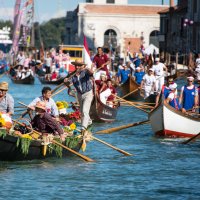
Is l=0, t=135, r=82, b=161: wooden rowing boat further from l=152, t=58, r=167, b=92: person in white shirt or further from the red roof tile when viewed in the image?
the red roof tile

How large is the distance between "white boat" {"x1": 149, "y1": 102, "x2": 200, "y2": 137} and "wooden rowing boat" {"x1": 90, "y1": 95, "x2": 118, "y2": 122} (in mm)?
3719

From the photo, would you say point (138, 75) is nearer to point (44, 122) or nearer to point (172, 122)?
point (172, 122)

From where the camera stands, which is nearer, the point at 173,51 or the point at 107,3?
the point at 173,51

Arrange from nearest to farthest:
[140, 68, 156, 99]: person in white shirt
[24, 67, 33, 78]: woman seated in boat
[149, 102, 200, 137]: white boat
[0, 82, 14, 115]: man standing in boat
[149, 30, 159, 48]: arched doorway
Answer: [0, 82, 14, 115]: man standing in boat → [149, 102, 200, 137]: white boat → [140, 68, 156, 99]: person in white shirt → [24, 67, 33, 78]: woman seated in boat → [149, 30, 159, 48]: arched doorway

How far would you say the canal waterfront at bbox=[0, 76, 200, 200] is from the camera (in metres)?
15.6

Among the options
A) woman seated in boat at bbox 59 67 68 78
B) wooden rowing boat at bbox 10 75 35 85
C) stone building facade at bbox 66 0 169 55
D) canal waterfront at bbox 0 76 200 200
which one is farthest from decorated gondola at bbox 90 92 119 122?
stone building facade at bbox 66 0 169 55

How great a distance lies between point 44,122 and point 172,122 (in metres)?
4.91

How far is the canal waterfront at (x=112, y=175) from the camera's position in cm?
1562

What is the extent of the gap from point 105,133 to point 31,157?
238 inches

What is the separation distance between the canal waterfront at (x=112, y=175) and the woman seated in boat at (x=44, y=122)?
543 millimetres

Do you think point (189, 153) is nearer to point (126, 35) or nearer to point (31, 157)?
point (31, 157)

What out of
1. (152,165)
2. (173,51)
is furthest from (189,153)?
(173,51)

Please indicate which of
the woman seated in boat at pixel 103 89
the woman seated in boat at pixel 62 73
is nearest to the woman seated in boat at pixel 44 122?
the woman seated in boat at pixel 103 89

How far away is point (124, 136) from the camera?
23.9 meters
